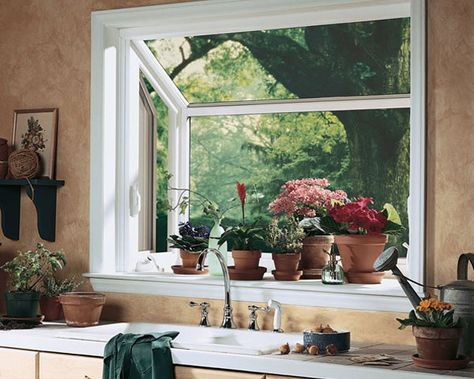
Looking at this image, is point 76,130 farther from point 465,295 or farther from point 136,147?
point 465,295

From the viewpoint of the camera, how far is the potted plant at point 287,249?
3.84m

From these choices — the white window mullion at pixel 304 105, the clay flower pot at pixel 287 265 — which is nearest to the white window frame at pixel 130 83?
the white window mullion at pixel 304 105

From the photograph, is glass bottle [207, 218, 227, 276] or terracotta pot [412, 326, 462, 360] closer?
terracotta pot [412, 326, 462, 360]

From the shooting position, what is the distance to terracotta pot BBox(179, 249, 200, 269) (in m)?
4.16

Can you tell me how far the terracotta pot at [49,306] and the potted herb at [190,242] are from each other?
0.56 m

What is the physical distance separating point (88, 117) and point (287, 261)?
1.08 meters

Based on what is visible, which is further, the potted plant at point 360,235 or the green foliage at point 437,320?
the potted plant at point 360,235

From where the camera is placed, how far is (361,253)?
3.67 metres

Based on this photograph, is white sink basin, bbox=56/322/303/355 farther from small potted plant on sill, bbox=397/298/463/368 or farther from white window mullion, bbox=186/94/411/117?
white window mullion, bbox=186/94/411/117

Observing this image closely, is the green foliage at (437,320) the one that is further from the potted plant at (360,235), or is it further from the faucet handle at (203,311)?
the faucet handle at (203,311)

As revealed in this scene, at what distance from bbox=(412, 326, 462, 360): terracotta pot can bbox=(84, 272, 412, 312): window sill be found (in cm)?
44

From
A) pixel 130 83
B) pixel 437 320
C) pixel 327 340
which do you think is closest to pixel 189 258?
pixel 130 83

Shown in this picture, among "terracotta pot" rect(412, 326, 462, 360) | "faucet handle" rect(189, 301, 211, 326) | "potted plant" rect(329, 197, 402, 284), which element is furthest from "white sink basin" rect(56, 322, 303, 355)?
"terracotta pot" rect(412, 326, 462, 360)

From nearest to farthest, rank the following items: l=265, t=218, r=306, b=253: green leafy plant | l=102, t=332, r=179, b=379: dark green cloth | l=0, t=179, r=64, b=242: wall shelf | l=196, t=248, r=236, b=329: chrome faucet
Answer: l=102, t=332, r=179, b=379: dark green cloth
l=196, t=248, r=236, b=329: chrome faucet
l=265, t=218, r=306, b=253: green leafy plant
l=0, t=179, r=64, b=242: wall shelf
